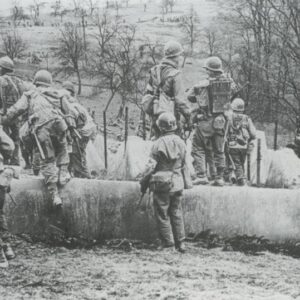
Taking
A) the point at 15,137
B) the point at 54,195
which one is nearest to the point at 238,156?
the point at 15,137

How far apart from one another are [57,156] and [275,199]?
2.73 meters

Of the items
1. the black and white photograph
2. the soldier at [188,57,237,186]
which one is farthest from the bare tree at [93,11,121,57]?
the soldier at [188,57,237,186]

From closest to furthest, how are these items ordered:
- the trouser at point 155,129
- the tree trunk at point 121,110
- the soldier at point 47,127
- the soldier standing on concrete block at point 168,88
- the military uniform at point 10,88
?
the soldier at point 47,127, the soldier standing on concrete block at point 168,88, the trouser at point 155,129, the military uniform at point 10,88, the tree trunk at point 121,110

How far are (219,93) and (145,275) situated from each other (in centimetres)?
338

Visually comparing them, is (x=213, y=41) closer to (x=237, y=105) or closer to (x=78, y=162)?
(x=237, y=105)

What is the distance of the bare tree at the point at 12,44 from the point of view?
34.1 m

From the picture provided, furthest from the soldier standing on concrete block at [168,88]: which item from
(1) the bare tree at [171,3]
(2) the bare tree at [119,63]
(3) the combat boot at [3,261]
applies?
(1) the bare tree at [171,3]

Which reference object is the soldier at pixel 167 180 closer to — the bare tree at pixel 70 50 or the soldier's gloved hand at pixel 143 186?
the soldier's gloved hand at pixel 143 186

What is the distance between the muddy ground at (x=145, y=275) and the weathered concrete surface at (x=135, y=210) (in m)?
0.36

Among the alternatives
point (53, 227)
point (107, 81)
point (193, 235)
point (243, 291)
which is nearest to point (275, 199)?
point (193, 235)

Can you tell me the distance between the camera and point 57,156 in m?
8.15

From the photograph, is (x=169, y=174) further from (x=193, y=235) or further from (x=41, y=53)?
(x=41, y=53)

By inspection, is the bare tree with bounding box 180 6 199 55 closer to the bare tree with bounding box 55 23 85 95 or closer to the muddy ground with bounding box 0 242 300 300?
the bare tree with bounding box 55 23 85 95

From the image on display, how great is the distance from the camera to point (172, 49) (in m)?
8.45
